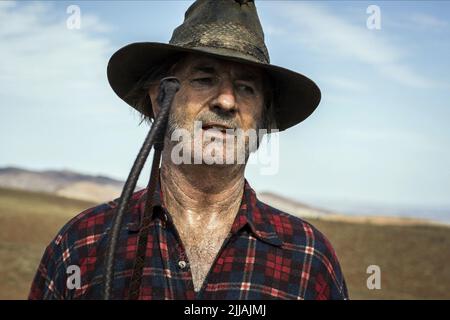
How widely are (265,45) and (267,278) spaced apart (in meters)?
1.18

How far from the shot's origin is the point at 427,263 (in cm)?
1917

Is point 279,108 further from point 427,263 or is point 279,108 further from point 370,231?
point 370,231

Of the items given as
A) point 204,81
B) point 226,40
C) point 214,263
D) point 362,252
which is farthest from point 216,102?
point 362,252

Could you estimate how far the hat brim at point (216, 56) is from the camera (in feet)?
11.0

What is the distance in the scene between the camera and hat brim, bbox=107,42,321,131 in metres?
3.35

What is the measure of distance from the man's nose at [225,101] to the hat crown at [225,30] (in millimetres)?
174

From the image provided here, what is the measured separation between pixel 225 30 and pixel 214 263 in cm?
114

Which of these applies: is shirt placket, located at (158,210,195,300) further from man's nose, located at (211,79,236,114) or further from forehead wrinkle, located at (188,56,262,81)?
forehead wrinkle, located at (188,56,262,81)

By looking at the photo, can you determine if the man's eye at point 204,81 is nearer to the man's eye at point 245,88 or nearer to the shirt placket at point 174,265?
the man's eye at point 245,88

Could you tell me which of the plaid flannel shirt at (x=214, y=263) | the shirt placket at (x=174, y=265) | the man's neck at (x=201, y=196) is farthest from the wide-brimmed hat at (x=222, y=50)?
the shirt placket at (x=174, y=265)

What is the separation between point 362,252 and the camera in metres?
A: 20.7

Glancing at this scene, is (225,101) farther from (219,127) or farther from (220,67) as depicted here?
(220,67)
